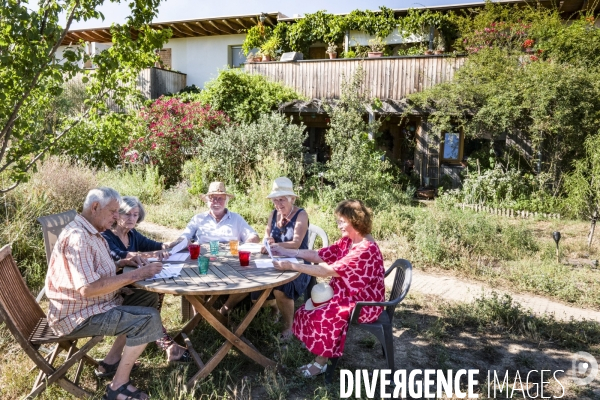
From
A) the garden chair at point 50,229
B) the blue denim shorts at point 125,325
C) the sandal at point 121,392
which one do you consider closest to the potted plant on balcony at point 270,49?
the garden chair at point 50,229

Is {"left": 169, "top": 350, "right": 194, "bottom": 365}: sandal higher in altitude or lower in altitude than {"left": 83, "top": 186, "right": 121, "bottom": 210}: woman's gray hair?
lower

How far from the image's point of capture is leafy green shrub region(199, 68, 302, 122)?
1335 cm

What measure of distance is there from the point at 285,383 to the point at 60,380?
4.87 ft

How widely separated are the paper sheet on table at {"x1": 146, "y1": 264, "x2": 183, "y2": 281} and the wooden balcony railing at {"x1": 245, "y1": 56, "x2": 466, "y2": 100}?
10.6 metres

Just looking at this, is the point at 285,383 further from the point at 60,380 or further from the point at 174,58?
the point at 174,58

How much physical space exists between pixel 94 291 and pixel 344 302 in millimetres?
1709

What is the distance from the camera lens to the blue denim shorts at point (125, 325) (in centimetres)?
287

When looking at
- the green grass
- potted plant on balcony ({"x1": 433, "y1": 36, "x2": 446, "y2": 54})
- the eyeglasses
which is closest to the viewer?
the green grass

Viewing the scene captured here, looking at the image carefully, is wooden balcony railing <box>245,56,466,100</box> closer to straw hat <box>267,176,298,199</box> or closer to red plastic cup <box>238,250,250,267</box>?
straw hat <box>267,176,298,199</box>

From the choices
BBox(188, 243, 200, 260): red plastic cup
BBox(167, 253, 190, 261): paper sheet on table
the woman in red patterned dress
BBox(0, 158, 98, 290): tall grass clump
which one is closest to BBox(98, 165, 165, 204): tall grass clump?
BBox(0, 158, 98, 290): tall grass clump

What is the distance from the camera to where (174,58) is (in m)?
19.0

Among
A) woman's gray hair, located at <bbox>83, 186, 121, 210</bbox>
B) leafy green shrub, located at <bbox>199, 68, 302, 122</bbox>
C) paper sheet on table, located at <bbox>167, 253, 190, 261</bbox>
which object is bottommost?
paper sheet on table, located at <bbox>167, 253, 190, 261</bbox>

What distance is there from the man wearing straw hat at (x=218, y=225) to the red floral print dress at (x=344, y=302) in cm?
124

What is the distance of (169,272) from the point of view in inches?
129
